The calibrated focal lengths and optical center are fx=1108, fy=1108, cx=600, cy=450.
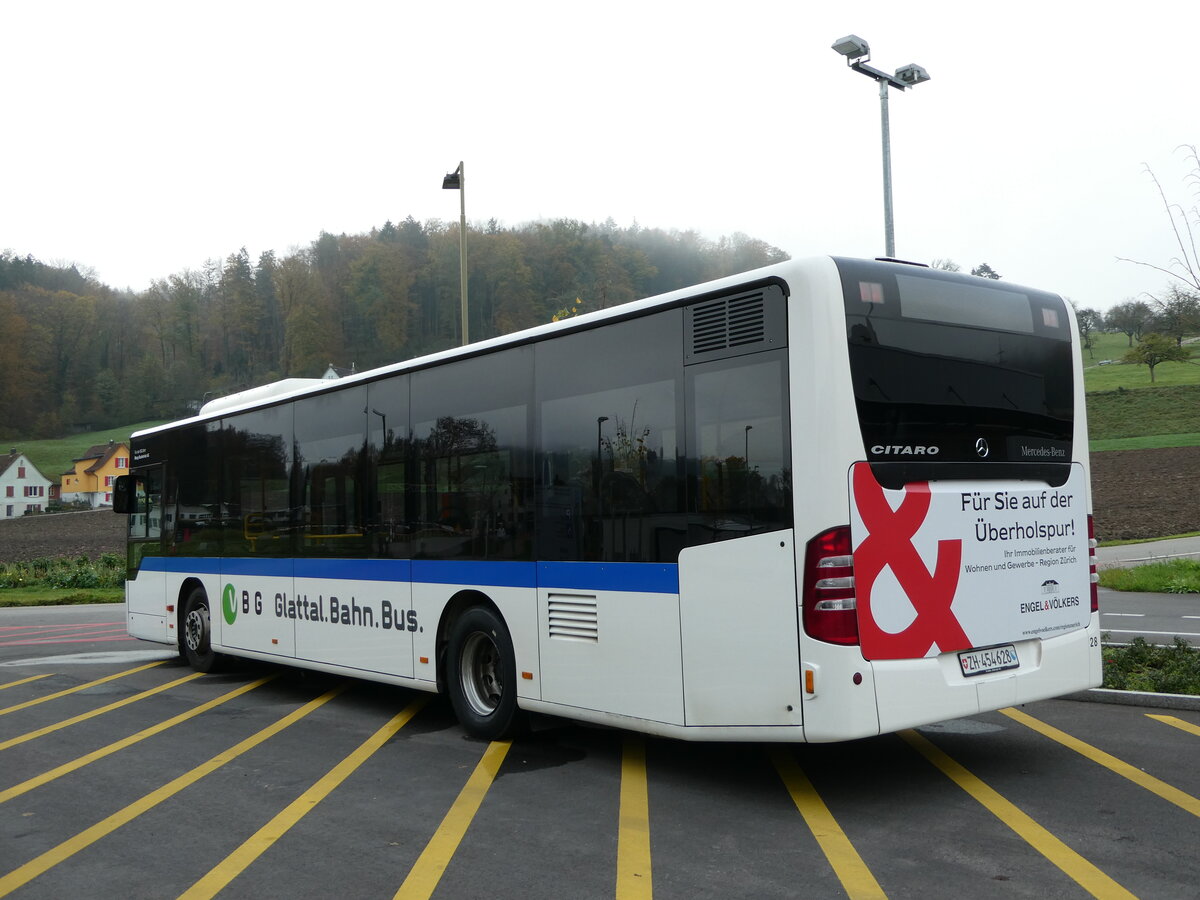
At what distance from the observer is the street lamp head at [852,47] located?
13.9 metres

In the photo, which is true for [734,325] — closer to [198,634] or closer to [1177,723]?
[1177,723]

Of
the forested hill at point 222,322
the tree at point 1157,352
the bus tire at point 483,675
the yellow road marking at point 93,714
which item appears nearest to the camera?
the bus tire at point 483,675

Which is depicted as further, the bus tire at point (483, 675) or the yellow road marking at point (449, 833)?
the bus tire at point (483, 675)

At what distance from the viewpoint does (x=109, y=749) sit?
8.44 meters

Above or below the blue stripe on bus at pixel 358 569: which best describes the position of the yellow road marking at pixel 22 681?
below

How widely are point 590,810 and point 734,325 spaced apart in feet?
9.46

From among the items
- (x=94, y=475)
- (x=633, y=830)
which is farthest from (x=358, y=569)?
(x=94, y=475)

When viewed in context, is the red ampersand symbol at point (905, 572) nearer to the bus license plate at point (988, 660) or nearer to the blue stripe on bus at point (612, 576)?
the bus license plate at point (988, 660)

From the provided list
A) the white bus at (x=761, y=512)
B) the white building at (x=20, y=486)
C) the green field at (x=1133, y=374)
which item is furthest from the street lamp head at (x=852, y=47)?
the white building at (x=20, y=486)

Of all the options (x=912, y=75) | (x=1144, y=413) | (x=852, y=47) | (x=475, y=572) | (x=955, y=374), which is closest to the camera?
(x=955, y=374)

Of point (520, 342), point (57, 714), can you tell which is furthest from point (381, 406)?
point (57, 714)

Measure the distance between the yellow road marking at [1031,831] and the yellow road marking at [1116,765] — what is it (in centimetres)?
85

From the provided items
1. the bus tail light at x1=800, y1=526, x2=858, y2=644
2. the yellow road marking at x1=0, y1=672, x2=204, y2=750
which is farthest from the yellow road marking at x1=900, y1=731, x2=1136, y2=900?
the yellow road marking at x1=0, y1=672, x2=204, y2=750

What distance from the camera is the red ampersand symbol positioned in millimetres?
5859
